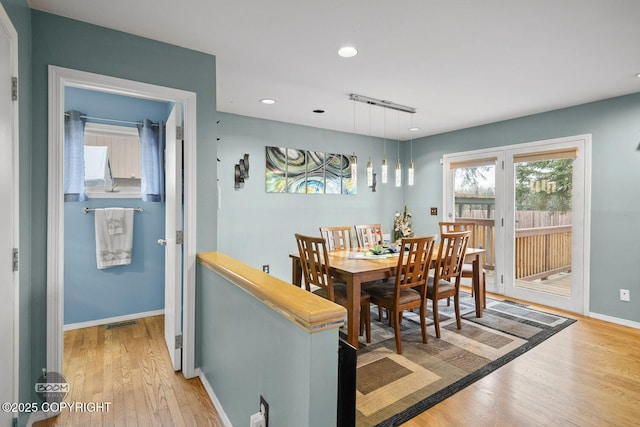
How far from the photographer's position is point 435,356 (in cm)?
269

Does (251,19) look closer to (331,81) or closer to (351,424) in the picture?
(331,81)

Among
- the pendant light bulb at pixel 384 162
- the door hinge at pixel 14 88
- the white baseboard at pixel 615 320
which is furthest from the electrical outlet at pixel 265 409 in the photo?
the white baseboard at pixel 615 320

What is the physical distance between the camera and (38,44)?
1.90 m

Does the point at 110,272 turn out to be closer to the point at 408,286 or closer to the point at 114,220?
the point at 114,220

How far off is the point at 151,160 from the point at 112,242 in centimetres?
93

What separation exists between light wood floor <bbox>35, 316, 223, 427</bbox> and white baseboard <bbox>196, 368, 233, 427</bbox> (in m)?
0.03

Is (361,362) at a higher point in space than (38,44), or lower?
lower

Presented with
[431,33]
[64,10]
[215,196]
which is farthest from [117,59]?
[431,33]

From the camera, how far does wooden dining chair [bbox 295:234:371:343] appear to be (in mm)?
2730

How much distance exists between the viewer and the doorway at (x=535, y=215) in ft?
12.5

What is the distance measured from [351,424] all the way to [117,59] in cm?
246

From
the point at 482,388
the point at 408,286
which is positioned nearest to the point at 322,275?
the point at 408,286

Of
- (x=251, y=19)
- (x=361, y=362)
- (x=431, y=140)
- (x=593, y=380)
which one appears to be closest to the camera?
(x=251, y=19)

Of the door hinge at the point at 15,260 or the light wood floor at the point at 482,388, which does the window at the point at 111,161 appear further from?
the door hinge at the point at 15,260
